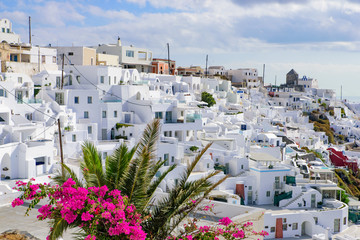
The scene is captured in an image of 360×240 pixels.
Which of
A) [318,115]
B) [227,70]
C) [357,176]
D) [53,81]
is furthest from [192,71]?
[53,81]

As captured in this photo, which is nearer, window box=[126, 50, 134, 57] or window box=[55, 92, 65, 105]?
window box=[55, 92, 65, 105]

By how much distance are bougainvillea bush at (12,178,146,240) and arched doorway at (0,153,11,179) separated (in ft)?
54.5

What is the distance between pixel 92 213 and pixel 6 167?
17646 mm

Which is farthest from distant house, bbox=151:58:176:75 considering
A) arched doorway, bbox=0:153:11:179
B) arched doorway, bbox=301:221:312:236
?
arched doorway, bbox=0:153:11:179

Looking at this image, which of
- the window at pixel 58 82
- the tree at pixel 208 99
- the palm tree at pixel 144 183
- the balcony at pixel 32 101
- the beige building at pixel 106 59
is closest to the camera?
the palm tree at pixel 144 183

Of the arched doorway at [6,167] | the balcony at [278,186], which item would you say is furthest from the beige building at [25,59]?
the balcony at [278,186]

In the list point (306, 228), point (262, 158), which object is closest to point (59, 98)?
point (262, 158)

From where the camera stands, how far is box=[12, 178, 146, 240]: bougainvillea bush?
703 centimetres

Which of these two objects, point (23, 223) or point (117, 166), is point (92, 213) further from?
point (23, 223)

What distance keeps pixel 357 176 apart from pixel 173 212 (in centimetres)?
4291

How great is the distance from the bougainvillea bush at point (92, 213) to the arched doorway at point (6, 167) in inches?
654

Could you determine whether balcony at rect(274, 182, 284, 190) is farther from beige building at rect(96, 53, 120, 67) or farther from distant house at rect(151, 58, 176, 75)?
distant house at rect(151, 58, 176, 75)

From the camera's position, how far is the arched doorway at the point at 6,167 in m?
22.9

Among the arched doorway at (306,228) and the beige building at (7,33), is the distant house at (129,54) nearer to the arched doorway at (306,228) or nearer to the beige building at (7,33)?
the beige building at (7,33)
